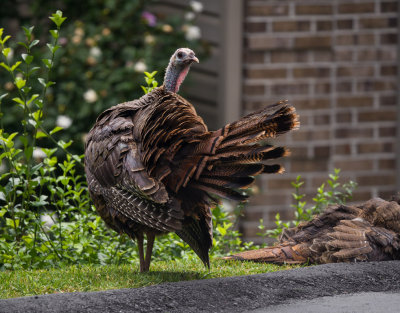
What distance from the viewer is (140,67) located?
22.6ft

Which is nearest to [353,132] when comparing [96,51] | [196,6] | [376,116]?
[376,116]

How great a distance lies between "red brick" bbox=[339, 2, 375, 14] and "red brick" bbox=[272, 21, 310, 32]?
0.44 metres

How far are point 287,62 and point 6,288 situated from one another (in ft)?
11.8

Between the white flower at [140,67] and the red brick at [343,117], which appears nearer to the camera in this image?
the red brick at [343,117]

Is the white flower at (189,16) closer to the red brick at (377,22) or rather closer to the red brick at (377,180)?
the red brick at (377,22)

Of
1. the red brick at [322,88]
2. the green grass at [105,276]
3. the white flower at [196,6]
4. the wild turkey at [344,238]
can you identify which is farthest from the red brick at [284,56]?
the green grass at [105,276]

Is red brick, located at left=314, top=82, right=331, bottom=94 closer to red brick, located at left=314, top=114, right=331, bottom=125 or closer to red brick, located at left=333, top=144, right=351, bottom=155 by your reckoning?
red brick, located at left=314, top=114, right=331, bottom=125

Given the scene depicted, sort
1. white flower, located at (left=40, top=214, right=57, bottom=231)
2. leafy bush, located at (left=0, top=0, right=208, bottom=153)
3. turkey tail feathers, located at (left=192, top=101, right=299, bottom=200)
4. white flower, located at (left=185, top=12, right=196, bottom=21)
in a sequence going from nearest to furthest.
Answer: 1. turkey tail feathers, located at (left=192, top=101, right=299, bottom=200)
2. white flower, located at (left=40, top=214, right=57, bottom=231)
3. leafy bush, located at (left=0, top=0, right=208, bottom=153)
4. white flower, located at (left=185, top=12, right=196, bottom=21)

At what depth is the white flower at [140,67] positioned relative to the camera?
6.89 metres

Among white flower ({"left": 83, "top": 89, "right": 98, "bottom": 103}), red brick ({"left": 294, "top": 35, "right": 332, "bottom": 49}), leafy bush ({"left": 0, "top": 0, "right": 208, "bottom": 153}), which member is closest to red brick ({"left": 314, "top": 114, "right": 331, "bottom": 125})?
red brick ({"left": 294, "top": 35, "right": 332, "bottom": 49})

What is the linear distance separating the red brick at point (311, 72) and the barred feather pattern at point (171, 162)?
2.75 meters

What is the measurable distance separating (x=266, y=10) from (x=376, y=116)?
138cm

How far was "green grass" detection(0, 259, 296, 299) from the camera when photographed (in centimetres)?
366

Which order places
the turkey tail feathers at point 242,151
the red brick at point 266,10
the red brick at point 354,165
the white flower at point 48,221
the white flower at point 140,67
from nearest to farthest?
the turkey tail feathers at point 242,151, the white flower at point 48,221, the red brick at point 266,10, the red brick at point 354,165, the white flower at point 140,67
